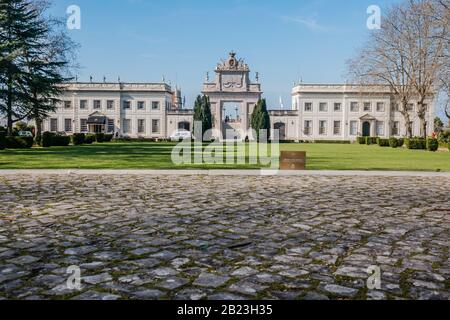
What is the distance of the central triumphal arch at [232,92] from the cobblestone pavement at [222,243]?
215ft

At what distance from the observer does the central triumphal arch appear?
7594cm

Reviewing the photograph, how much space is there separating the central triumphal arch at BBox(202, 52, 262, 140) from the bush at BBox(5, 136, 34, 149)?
1730 inches

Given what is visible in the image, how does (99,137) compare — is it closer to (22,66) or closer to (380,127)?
(22,66)

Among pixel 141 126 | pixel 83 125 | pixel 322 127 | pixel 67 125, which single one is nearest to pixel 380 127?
pixel 322 127

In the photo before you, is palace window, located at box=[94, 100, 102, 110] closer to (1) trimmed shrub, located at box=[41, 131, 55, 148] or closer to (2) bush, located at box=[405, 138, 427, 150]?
(1) trimmed shrub, located at box=[41, 131, 55, 148]

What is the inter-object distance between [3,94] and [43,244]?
27.5 metres

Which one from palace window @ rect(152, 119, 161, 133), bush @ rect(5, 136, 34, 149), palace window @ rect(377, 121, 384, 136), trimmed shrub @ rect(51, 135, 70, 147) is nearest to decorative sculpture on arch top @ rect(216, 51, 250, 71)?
palace window @ rect(152, 119, 161, 133)

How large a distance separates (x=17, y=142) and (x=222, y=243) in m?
31.6

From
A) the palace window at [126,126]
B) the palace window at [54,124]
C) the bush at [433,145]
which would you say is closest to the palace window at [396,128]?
the bush at [433,145]

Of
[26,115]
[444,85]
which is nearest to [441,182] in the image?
[444,85]

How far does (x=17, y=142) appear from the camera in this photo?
109 feet

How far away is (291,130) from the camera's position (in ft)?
258

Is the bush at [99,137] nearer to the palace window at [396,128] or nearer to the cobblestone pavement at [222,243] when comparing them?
the cobblestone pavement at [222,243]
